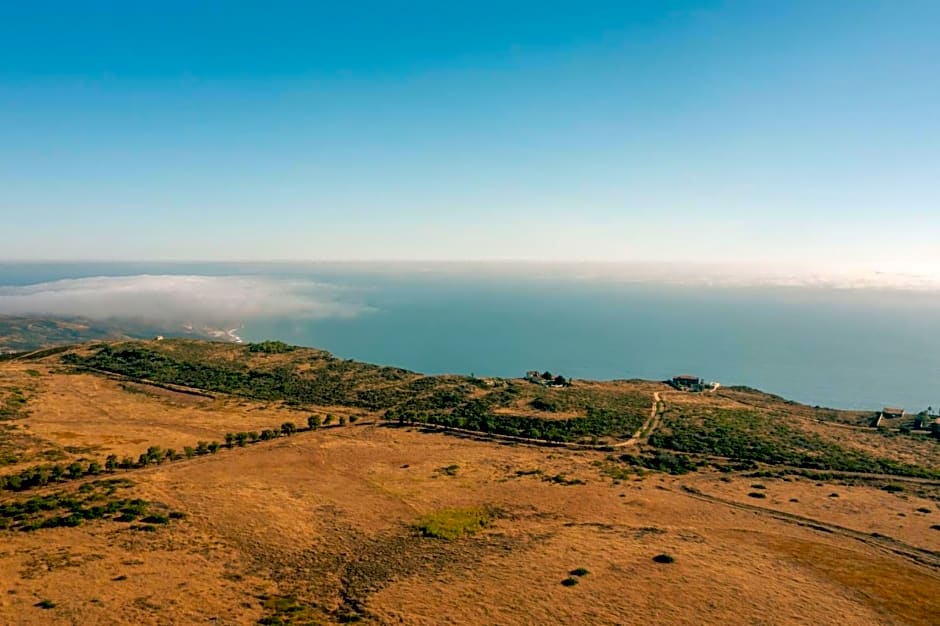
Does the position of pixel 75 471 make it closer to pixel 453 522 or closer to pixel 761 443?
pixel 453 522

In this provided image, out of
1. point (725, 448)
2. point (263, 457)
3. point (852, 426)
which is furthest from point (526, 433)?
point (852, 426)

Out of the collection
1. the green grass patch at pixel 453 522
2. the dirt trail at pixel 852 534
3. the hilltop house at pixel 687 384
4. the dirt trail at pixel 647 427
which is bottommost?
the hilltop house at pixel 687 384

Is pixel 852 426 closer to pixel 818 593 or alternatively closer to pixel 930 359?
pixel 818 593

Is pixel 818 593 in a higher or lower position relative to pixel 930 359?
higher

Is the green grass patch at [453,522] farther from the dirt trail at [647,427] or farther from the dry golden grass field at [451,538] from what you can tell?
the dirt trail at [647,427]

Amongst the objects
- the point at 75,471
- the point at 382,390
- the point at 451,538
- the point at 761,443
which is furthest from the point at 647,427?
the point at 75,471

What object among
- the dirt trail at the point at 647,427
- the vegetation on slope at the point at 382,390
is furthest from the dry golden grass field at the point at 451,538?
the vegetation on slope at the point at 382,390
